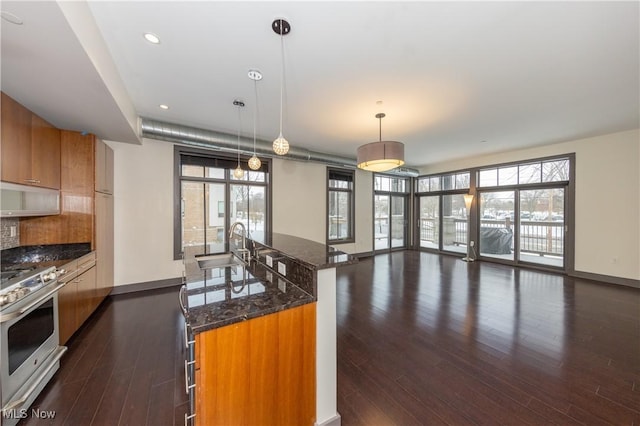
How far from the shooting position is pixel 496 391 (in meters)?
1.88

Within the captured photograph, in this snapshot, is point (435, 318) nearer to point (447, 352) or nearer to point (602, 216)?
point (447, 352)

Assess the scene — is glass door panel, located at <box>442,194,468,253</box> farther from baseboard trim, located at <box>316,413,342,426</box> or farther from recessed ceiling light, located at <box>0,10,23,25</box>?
recessed ceiling light, located at <box>0,10,23,25</box>

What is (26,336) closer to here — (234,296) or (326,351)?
(234,296)

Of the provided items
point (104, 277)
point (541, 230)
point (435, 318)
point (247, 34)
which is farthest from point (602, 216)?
point (104, 277)

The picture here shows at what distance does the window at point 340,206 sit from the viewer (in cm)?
656

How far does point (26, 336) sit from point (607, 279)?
27.4 feet

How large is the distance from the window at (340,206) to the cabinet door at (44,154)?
491 centimetres

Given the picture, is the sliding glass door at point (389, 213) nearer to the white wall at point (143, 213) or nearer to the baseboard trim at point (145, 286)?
the baseboard trim at point (145, 286)

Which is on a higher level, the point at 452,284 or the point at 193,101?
the point at 193,101

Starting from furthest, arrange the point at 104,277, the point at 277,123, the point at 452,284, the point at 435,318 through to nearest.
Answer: the point at 452,284 → the point at 277,123 → the point at 104,277 → the point at 435,318

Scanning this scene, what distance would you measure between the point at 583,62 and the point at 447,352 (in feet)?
10.5

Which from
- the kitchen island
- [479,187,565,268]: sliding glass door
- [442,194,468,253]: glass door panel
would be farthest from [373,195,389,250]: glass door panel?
the kitchen island

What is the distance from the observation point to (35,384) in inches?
69.6

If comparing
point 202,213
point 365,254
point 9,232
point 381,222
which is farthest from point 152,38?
point 381,222
